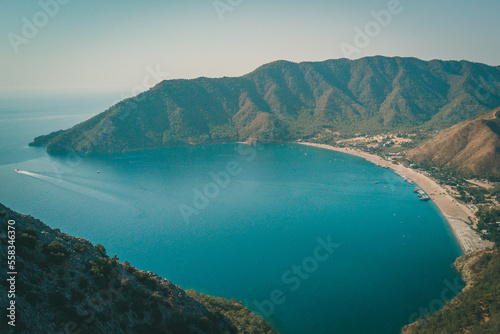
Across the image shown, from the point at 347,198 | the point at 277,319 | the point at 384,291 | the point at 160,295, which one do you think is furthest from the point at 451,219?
the point at 160,295

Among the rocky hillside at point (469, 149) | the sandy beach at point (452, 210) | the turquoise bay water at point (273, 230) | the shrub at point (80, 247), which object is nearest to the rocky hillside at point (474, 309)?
the turquoise bay water at point (273, 230)

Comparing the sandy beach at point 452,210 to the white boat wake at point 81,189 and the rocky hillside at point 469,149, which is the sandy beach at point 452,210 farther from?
A: the white boat wake at point 81,189

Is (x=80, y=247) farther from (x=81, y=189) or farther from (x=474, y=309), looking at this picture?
(x=81, y=189)

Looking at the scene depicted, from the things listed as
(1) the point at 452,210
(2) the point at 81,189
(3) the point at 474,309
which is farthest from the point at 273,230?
(2) the point at 81,189

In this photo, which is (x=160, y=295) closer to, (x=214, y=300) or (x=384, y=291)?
(x=214, y=300)

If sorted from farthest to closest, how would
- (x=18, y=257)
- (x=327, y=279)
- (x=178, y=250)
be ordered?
(x=178, y=250) < (x=327, y=279) < (x=18, y=257)

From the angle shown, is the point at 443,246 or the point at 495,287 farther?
the point at 443,246
